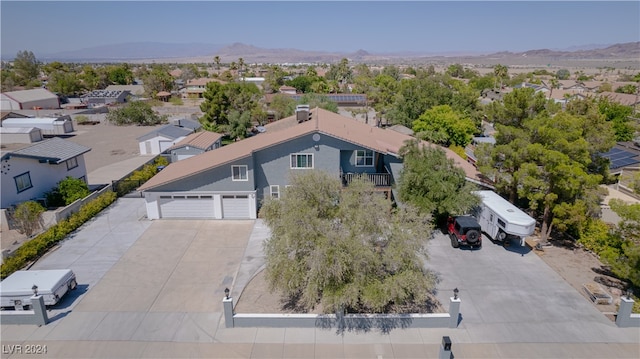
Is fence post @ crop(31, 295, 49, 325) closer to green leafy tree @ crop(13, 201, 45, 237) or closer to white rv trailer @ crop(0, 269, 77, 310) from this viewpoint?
white rv trailer @ crop(0, 269, 77, 310)

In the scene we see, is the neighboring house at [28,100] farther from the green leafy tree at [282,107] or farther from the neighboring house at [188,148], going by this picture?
the neighboring house at [188,148]

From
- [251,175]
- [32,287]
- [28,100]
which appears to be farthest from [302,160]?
[28,100]

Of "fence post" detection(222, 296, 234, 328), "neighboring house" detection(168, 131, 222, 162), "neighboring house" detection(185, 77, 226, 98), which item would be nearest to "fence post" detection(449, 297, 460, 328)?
"fence post" detection(222, 296, 234, 328)

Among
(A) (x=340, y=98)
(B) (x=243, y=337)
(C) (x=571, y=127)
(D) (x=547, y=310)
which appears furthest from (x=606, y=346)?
(A) (x=340, y=98)

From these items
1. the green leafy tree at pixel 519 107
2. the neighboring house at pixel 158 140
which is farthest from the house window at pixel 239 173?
the neighboring house at pixel 158 140

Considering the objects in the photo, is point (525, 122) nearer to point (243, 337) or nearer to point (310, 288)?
point (310, 288)
